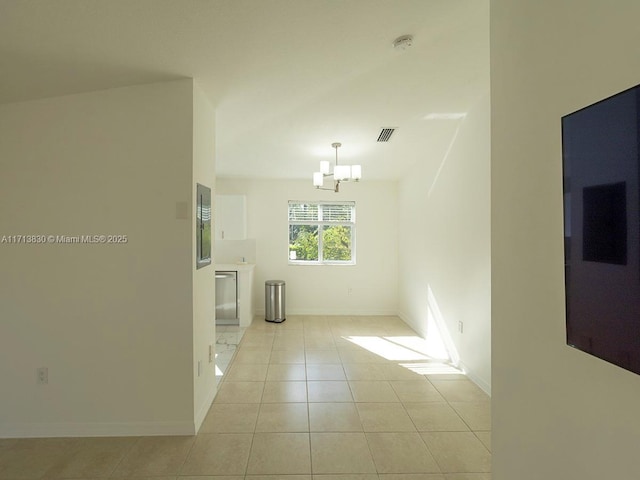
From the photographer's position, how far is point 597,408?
42.0 inches

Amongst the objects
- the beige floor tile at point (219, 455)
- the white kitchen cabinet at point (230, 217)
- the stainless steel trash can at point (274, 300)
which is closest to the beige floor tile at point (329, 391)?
the beige floor tile at point (219, 455)

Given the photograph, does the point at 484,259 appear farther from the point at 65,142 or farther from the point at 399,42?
the point at 65,142

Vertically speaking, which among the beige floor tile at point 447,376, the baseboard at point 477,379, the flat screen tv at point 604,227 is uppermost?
the flat screen tv at point 604,227

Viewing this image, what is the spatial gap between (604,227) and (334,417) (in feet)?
7.35

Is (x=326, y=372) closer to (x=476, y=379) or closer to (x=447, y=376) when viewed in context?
(x=447, y=376)

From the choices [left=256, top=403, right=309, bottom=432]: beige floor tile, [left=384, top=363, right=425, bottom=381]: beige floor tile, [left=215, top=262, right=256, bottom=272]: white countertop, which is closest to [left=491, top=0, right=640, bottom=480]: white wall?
[left=256, top=403, right=309, bottom=432]: beige floor tile

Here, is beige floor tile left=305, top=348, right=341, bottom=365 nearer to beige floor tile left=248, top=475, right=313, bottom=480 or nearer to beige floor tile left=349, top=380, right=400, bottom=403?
beige floor tile left=349, top=380, right=400, bottom=403

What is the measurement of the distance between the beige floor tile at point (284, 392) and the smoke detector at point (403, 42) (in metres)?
2.80

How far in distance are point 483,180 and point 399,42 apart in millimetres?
1493

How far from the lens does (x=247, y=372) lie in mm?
3410

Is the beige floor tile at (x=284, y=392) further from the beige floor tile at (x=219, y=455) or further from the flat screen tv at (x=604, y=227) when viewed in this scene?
the flat screen tv at (x=604, y=227)

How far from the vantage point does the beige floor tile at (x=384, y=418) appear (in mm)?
2406

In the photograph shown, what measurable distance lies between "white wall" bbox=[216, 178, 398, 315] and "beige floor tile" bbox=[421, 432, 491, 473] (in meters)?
3.62

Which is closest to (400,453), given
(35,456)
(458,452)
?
(458,452)
